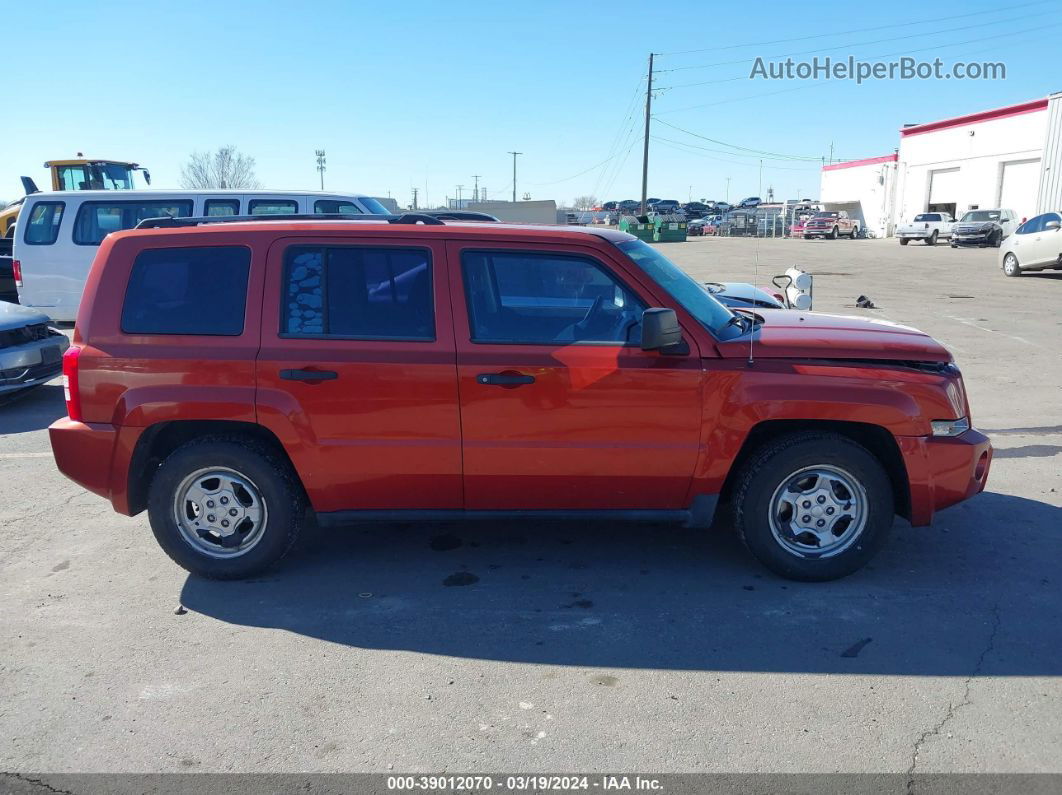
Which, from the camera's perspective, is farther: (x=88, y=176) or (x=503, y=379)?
(x=88, y=176)

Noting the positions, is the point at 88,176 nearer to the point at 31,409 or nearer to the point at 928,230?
the point at 31,409

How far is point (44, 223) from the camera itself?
12305mm

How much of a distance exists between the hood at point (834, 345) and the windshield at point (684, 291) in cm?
16

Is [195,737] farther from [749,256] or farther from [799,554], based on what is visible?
[749,256]

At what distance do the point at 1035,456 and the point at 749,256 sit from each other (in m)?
27.0

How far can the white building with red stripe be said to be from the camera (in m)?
37.2

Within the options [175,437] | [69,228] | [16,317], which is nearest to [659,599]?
[175,437]

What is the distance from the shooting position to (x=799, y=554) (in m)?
4.35

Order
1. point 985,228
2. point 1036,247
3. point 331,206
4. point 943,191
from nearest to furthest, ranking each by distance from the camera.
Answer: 1. point 331,206
2. point 1036,247
3. point 985,228
4. point 943,191

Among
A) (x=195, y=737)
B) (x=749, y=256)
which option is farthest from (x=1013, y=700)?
(x=749, y=256)

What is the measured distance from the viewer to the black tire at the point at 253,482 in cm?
431

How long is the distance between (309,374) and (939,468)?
3.21 metres

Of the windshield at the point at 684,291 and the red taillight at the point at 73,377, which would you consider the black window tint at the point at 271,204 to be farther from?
→ the windshield at the point at 684,291

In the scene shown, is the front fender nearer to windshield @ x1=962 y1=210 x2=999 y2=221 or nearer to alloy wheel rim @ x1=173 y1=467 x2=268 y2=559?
alloy wheel rim @ x1=173 y1=467 x2=268 y2=559
